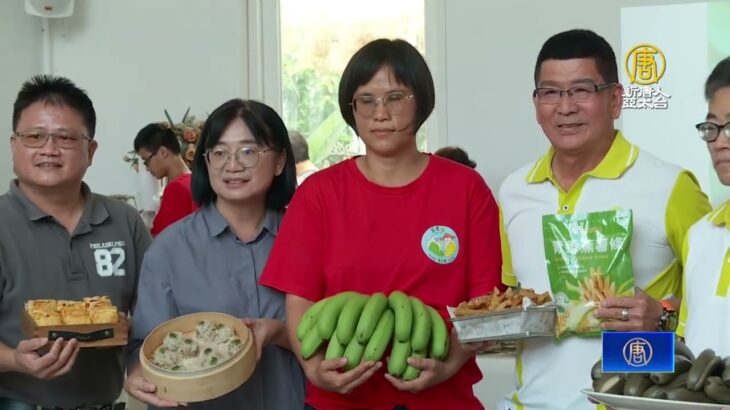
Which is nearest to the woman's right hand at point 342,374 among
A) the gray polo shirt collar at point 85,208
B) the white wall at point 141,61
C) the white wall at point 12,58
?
the gray polo shirt collar at point 85,208

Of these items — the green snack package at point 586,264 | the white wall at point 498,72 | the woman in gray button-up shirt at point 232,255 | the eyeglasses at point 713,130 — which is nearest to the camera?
the eyeglasses at point 713,130

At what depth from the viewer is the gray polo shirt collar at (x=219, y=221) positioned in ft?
7.01

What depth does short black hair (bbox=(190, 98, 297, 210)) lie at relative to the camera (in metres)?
2.15

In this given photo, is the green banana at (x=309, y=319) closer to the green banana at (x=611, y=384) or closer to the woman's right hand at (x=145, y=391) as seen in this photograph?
the woman's right hand at (x=145, y=391)

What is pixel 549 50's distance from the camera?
1925mm

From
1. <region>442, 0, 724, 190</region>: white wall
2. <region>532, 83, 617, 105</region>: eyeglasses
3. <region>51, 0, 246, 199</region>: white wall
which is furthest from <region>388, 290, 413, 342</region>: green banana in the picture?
<region>51, 0, 246, 199</region>: white wall

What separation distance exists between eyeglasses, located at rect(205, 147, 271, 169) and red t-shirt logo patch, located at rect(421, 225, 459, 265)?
1.61 ft

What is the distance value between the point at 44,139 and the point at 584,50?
51.0 inches

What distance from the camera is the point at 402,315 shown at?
1.77 metres

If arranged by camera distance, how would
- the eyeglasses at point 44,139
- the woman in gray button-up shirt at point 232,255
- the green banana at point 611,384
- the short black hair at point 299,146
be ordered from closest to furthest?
the green banana at point 611,384, the woman in gray button-up shirt at point 232,255, the eyeglasses at point 44,139, the short black hair at point 299,146

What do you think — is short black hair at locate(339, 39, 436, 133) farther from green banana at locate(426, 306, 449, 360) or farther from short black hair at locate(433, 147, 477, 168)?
short black hair at locate(433, 147, 477, 168)

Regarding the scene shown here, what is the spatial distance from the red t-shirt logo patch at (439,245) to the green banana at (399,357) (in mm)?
201

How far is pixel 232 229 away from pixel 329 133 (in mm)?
3332

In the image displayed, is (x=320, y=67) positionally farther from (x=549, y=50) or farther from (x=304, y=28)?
(x=549, y=50)
